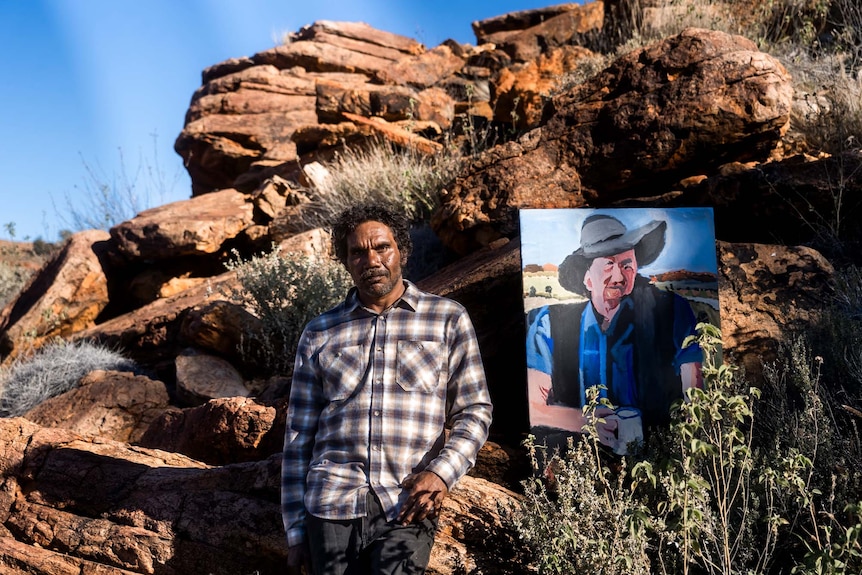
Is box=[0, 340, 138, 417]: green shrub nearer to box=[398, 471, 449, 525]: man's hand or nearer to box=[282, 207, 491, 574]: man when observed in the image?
box=[282, 207, 491, 574]: man

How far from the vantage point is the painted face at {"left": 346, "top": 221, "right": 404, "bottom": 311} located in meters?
3.08

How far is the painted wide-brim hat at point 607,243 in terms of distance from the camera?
4094mm


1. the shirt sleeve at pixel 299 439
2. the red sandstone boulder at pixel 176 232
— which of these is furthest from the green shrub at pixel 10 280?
the shirt sleeve at pixel 299 439

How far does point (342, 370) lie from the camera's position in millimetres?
2998

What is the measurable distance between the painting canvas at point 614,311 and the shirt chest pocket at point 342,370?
1.18m

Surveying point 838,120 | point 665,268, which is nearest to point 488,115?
point 838,120

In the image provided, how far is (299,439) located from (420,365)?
1.83 feet

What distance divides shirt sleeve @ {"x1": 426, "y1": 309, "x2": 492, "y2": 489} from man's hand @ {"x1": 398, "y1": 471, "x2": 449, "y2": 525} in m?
0.03

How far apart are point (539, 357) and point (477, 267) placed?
1.31 metres

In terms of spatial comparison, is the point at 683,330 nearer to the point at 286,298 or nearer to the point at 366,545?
the point at 366,545

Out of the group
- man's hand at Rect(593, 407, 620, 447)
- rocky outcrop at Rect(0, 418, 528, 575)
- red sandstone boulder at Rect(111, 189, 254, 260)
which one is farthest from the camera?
red sandstone boulder at Rect(111, 189, 254, 260)

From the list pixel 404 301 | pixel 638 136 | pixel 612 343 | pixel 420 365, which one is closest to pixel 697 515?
pixel 420 365

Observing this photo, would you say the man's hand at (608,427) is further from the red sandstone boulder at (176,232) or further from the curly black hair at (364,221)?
the red sandstone boulder at (176,232)

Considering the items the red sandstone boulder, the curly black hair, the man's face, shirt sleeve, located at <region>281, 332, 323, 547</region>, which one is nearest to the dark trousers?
shirt sleeve, located at <region>281, 332, 323, 547</region>
